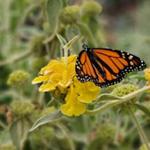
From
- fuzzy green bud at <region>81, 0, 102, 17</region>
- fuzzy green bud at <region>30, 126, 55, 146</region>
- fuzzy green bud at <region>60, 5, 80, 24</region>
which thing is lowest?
fuzzy green bud at <region>30, 126, 55, 146</region>

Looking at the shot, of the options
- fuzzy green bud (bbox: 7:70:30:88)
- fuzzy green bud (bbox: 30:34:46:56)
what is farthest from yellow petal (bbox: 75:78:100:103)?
fuzzy green bud (bbox: 30:34:46:56)

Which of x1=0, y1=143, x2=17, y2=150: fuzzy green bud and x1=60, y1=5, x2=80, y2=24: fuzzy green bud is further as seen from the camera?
x1=60, y1=5, x2=80, y2=24: fuzzy green bud

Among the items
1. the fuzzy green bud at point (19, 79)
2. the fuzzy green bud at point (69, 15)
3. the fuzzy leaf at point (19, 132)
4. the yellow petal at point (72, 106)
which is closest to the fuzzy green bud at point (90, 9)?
the fuzzy green bud at point (69, 15)

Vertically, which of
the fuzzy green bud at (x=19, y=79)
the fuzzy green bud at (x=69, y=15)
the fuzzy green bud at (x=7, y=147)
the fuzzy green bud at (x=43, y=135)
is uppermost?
the fuzzy green bud at (x=69, y=15)

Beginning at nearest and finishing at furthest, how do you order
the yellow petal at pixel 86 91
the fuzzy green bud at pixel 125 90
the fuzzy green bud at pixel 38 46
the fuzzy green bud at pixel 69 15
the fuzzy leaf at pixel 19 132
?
the yellow petal at pixel 86 91, the fuzzy green bud at pixel 125 90, the fuzzy leaf at pixel 19 132, the fuzzy green bud at pixel 69 15, the fuzzy green bud at pixel 38 46

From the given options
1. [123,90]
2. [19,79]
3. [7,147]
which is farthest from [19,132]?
[123,90]

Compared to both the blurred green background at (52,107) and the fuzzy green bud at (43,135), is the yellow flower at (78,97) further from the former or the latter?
the fuzzy green bud at (43,135)

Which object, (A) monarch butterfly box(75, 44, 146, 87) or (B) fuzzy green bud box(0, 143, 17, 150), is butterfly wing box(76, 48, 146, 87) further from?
(B) fuzzy green bud box(0, 143, 17, 150)

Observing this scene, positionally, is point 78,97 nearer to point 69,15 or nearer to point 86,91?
point 86,91
